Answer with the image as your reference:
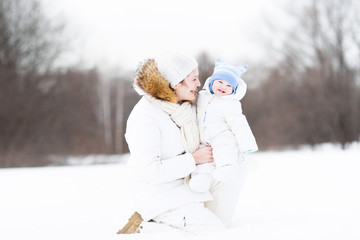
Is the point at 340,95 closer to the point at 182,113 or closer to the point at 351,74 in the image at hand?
the point at 351,74

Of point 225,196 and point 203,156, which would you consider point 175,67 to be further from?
point 225,196

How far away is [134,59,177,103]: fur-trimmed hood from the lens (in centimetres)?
238

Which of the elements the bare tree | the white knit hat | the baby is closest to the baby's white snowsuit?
the baby

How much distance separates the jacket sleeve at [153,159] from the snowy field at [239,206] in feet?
1.16

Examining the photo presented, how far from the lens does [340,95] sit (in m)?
12.7

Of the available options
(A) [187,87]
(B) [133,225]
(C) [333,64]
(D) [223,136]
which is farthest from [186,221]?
(C) [333,64]

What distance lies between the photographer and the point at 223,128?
2.38 m

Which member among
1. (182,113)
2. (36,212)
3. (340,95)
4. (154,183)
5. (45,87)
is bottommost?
(36,212)

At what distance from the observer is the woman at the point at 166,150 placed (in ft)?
7.44

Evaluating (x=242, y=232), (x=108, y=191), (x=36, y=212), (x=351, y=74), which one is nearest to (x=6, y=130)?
(x=108, y=191)

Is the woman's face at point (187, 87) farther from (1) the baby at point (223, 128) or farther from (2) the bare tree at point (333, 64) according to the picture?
(2) the bare tree at point (333, 64)

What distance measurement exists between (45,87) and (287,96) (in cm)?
960

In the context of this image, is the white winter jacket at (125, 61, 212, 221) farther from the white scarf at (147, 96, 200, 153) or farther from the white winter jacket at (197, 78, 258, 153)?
the white winter jacket at (197, 78, 258, 153)

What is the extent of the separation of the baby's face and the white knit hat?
0.57ft
